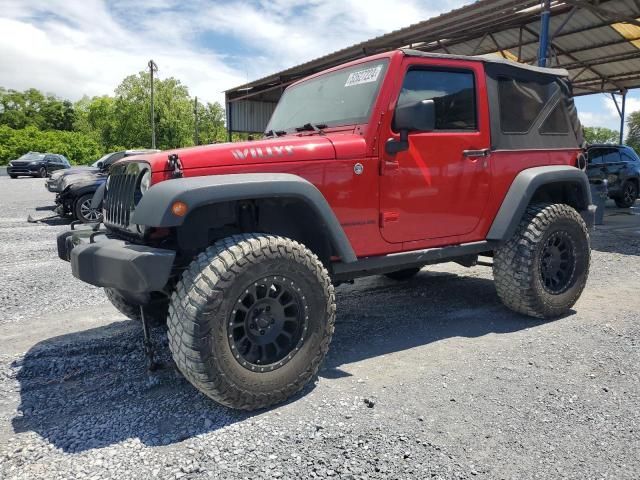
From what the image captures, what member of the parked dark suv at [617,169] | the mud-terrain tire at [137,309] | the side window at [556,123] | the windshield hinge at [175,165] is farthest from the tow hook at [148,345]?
the parked dark suv at [617,169]

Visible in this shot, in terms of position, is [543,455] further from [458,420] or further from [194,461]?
[194,461]

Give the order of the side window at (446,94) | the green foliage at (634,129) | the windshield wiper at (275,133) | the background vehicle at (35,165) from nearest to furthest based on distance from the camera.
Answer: the side window at (446,94) → the windshield wiper at (275,133) → the background vehicle at (35,165) → the green foliage at (634,129)

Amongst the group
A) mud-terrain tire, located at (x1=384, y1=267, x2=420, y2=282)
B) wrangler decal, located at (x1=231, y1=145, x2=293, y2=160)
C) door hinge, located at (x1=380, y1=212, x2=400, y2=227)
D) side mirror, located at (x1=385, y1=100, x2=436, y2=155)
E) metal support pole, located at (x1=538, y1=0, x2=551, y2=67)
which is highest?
metal support pole, located at (x1=538, y1=0, x2=551, y2=67)

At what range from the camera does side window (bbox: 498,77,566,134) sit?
160 inches

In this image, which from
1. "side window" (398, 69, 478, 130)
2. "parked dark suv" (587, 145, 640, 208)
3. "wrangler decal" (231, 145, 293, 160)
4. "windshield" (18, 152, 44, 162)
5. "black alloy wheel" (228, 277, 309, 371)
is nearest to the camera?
"black alloy wheel" (228, 277, 309, 371)

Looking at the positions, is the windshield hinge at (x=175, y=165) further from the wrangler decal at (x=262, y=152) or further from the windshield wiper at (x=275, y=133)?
the windshield wiper at (x=275, y=133)

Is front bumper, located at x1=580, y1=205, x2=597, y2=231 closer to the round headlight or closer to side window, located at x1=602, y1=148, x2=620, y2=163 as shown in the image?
the round headlight

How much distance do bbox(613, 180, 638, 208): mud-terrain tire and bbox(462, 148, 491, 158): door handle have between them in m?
11.6

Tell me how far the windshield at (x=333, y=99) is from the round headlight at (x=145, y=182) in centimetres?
133

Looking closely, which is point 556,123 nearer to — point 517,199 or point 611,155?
point 517,199

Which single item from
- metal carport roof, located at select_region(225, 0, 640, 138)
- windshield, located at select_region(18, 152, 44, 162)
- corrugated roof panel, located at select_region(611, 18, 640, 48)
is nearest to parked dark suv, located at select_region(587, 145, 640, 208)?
metal carport roof, located at select_region(225, 0, 640, 138)

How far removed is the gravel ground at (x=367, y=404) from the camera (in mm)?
2289

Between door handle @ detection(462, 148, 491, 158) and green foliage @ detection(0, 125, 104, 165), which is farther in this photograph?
green foliage @ detection(0, 125, 104, 165)

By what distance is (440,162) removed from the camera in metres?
3.63
